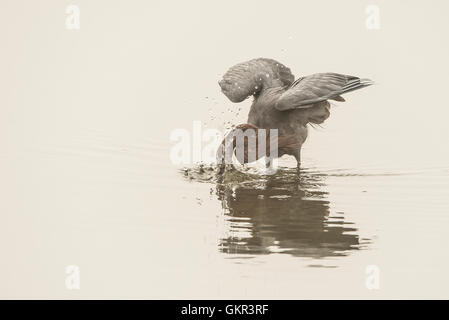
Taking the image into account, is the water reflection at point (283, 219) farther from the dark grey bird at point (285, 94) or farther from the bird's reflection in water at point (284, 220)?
the dark grey bird at point (285, 94)

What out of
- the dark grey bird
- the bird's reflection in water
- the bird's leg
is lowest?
the bird's reflection in water

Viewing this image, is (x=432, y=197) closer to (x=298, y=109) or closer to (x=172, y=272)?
(x=298, y=109)

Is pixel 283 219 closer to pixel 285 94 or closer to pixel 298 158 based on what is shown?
pixel 285 94

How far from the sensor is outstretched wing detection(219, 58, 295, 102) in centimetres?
1625

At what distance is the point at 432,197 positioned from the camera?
14.2m

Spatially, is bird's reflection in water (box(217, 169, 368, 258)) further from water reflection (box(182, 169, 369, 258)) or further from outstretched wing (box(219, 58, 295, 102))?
outstretched wing (box(219, 58, 295, 102))

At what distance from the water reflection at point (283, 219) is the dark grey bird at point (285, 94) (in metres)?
0.83

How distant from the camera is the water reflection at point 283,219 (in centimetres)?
1198

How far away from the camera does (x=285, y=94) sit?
15.4 m

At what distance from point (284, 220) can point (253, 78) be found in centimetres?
410

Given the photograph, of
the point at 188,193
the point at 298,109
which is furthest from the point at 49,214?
the point at 298,109

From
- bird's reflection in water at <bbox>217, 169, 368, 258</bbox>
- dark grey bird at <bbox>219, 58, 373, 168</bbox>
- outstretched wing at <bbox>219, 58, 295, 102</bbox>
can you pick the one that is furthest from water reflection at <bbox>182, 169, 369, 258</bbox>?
outstretched wing at <bbox>219, 58, 295, 102</bbox>

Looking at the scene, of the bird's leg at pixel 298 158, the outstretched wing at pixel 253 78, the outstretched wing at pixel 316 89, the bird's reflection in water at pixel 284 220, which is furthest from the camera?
the outstretched wing at pixel 253 78

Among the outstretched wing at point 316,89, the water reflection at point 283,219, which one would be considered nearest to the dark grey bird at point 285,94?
the outstretched wing at point 316,89
